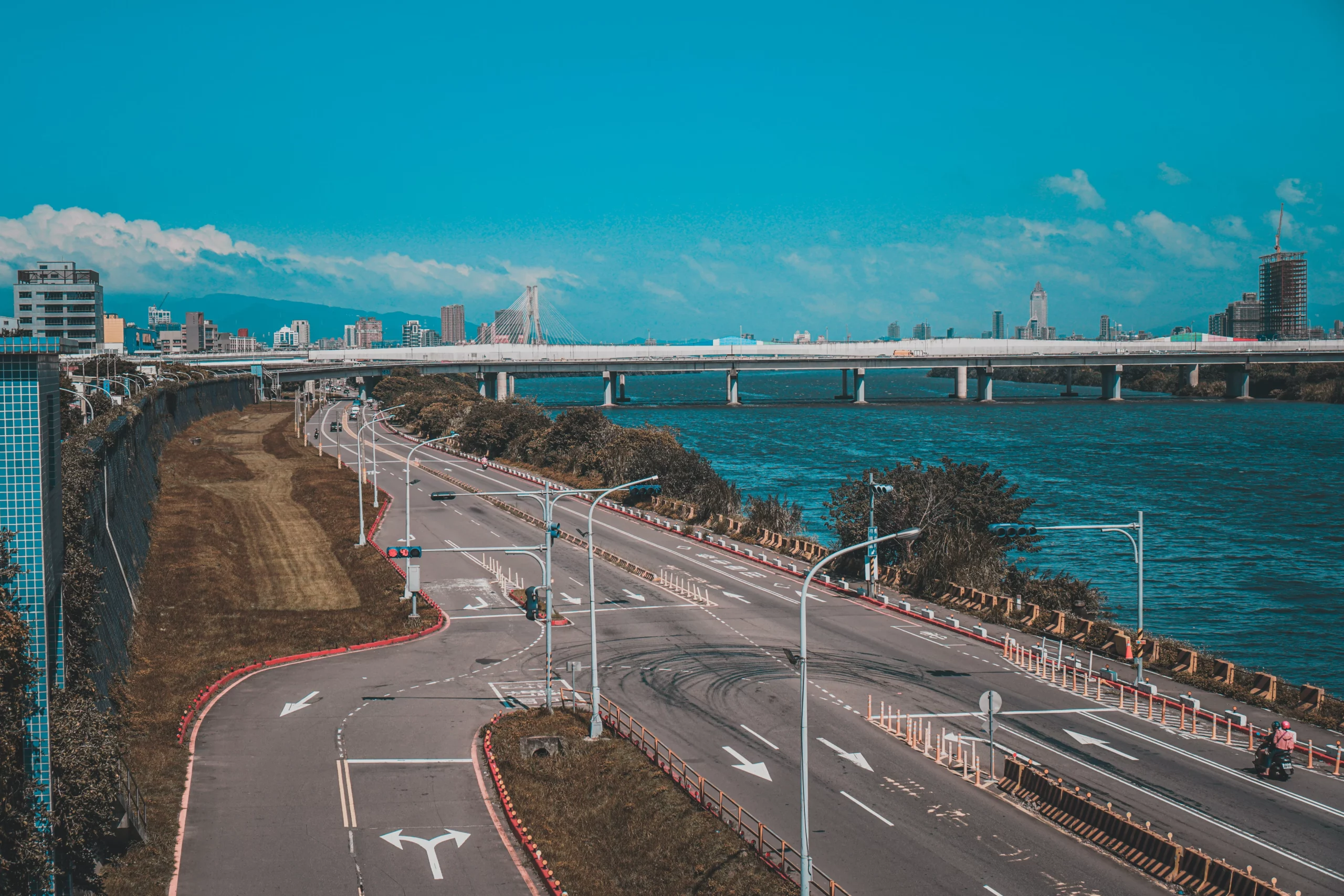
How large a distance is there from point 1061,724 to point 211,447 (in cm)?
10296

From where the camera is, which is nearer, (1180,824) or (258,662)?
(1180,824)

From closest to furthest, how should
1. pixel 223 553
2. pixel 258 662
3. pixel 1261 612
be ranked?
pixel 258 662 → pixel 1261 612 → pixel 223 553

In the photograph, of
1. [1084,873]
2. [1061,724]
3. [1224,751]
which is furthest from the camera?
[1061,724]

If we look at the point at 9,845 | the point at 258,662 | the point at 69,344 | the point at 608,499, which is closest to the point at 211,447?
the point at 608,499

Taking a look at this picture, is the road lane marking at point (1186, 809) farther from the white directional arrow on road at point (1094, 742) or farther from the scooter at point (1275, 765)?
the scooter at point (1275, 765)

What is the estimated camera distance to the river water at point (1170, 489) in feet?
192

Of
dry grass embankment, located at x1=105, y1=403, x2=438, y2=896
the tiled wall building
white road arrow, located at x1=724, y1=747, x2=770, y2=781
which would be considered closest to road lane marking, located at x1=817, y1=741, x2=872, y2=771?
white road arrow, located at x1=724, y1=747, x2=770, y2=781

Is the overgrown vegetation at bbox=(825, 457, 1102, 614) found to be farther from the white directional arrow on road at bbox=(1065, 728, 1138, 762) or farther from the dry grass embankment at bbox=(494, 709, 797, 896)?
the dry grass embankment at bbox=(494, 709, 797, 896)

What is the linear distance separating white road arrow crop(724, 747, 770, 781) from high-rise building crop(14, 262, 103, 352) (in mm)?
163055

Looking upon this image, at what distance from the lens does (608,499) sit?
90125mm

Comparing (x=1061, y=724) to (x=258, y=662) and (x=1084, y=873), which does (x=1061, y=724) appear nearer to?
(x=1084, y=873)

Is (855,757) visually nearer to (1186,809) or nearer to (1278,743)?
(1186,809)

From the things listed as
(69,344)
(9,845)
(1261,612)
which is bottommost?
(1261,612)

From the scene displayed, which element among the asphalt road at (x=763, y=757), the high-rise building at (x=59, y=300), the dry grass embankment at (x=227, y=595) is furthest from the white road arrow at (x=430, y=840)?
the high-rise building at (x=59, y=300)
